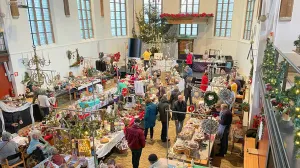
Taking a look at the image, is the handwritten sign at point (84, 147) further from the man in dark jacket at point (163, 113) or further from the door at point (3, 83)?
the door at point (3, 83)

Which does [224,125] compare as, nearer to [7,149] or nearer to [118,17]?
[7,149]

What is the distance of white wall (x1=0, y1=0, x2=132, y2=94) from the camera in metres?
10.9

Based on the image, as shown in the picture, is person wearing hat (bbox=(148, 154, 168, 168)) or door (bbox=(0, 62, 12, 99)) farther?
A: door (bbox=(0, 62, 12, 99))

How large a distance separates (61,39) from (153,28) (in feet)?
23.7

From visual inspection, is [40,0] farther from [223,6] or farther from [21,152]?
[223,6]

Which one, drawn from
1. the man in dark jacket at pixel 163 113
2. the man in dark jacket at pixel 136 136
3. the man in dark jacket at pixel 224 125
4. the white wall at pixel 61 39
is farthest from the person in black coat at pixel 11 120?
the man in dark jacket at pixel 224 125

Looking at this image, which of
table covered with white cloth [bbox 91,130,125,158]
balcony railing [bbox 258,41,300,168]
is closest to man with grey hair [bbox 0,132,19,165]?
table covered with white cloth [bbox 91,130,125,158]

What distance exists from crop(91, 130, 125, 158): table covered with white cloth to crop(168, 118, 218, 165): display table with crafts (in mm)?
1719

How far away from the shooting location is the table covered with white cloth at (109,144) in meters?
6.55

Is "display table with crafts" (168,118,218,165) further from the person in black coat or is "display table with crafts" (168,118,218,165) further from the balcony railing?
the person in black coat

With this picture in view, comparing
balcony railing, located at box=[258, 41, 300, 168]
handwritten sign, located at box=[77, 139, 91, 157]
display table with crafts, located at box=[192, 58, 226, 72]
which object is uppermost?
balcony railing, located at box=[258, 41, 300, 168]

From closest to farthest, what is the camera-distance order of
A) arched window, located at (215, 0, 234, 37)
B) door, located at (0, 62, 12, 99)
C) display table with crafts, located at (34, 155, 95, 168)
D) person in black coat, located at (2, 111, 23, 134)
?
display table with crafts, located at (34, 155, 95, 168) < person in black coat, located at (2, 111, 23, 134) < door, located at (0, 62, 12, 99) < arched window, located at (215, 0, 234, 37)

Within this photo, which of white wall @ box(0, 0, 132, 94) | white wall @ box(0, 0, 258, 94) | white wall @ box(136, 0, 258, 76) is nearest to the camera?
white wall @ box(0, 0, 132, 94)

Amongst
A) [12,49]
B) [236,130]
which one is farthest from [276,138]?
[12,49]
